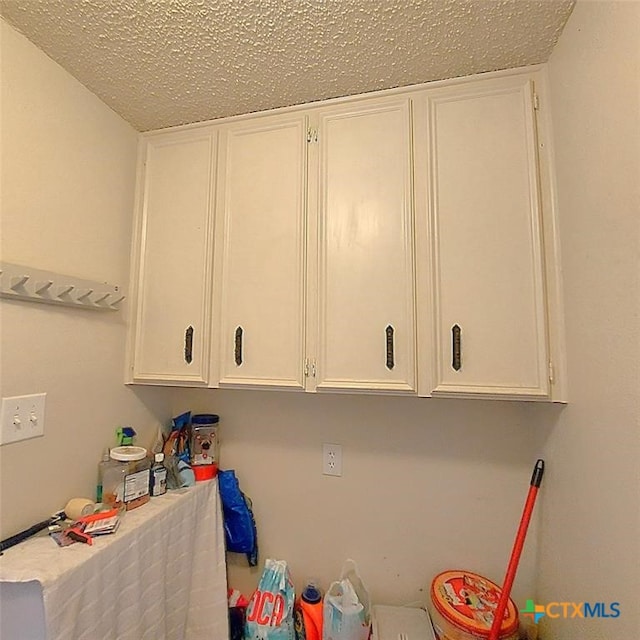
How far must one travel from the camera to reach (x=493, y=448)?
1377 mm

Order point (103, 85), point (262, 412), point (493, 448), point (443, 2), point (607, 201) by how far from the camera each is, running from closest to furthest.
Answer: point (607, 201) → point (443, 2) → point (103, 85) → point (493, 448) → point (262, 412)

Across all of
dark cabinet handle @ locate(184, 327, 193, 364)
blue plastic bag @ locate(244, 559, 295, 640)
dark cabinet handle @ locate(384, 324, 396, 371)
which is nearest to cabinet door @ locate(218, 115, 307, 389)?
dark cabinet handle @ locate(184, 327, 193, 364)

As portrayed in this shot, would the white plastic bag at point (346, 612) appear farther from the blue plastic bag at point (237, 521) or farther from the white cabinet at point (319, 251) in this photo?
the white cabinet at point (319, 251)

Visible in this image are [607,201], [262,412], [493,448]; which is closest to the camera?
[607,201]

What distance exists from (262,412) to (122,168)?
3.74ft

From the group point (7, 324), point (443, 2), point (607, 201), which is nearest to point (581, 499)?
point (607, 201)

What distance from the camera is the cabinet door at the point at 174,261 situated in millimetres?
1390

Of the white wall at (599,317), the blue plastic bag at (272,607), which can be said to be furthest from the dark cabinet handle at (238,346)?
the white wall at (599,317)

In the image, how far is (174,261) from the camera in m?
1.44

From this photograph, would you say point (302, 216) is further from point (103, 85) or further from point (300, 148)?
point (103, 85)

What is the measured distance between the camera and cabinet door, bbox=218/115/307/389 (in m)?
1.30

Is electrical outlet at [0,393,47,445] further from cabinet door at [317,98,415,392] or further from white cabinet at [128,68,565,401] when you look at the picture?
cabinet door at [317,98,415,392]

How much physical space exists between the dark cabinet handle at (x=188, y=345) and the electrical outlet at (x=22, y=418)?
0.44 meters

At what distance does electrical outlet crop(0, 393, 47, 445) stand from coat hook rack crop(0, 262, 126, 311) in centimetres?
29
